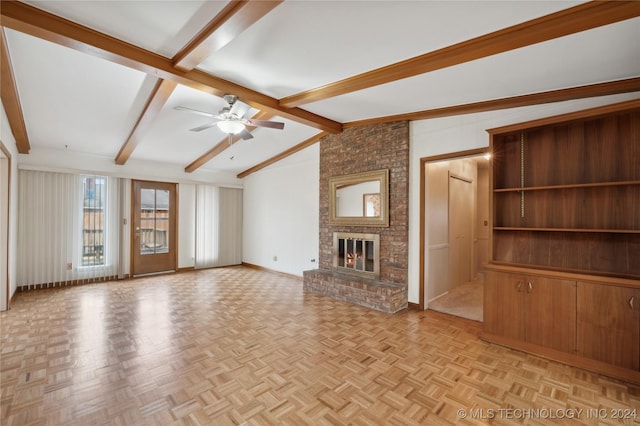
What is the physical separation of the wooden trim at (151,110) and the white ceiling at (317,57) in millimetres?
111

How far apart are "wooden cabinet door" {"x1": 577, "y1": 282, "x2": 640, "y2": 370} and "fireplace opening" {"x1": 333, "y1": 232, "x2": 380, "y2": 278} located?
8.11ft

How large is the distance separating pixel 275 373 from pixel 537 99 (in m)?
3.81

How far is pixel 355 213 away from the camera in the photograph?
4914 millimetres

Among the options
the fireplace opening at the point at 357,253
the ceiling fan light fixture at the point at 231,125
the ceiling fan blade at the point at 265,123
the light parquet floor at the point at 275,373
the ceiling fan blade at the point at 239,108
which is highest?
the ceiling fan blade at the point at 239,108

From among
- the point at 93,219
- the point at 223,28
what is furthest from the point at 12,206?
the point at 223,28

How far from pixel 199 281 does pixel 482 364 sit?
17.1 ft

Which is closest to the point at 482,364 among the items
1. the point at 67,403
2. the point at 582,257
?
the point at 582,257

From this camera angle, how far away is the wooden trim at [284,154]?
5578 millimetres

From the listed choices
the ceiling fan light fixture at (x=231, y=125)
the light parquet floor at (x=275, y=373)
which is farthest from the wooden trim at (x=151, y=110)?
the light parquet floor at (x=275, y=373)

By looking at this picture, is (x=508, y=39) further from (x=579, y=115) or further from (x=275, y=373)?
(x=275, y=373)

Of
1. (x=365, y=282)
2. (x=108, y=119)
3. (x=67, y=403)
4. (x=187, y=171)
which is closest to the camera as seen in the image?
(x=67, y=403)

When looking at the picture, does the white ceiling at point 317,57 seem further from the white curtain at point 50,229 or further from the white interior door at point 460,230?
the white interior door at point 460,230

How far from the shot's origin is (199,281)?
5.91m

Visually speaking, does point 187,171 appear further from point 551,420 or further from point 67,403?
point 551,420
